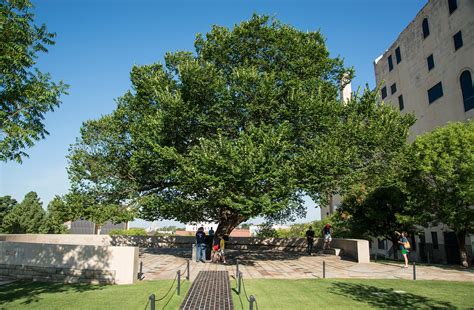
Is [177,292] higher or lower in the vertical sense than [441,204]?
lower

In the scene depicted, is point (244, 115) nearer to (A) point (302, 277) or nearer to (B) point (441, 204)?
(A) point (302, 277)

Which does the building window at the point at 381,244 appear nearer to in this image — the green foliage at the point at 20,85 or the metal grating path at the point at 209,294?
the metal grating path at the point at 209,294

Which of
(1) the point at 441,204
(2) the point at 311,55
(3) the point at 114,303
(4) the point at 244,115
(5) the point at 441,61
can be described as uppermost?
(5) the point at 441,61

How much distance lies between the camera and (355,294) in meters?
11.8

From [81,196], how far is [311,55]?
1787 centimetres

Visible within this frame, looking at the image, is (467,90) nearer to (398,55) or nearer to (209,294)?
(398,55)

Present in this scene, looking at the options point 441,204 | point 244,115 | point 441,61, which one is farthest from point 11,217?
point 441,61

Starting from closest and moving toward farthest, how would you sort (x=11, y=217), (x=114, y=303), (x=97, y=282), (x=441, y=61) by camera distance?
1. (x=114, y=303)
2. (x=97, y=282)
3. (x=441, y=61)
4. (x=11, y=217)

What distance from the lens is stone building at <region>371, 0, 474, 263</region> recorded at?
2650 cm

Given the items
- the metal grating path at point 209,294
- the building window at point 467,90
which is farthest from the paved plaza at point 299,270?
the building window at point 467,90

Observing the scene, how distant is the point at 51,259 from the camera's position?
49.0ft

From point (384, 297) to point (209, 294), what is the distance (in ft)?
19.2

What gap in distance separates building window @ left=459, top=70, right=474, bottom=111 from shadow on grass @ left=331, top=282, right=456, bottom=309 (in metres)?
20.1

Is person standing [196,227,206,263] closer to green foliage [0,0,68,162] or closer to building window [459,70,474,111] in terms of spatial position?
green foliage [0,0,68,162]
